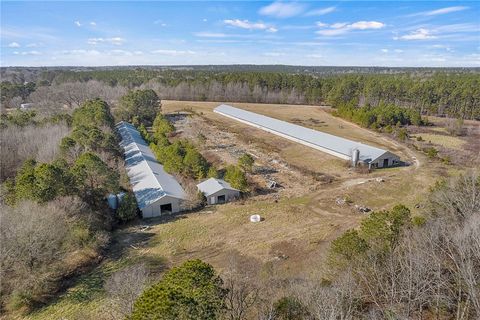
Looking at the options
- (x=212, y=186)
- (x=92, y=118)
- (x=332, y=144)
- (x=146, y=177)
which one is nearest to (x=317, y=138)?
(x=332, y=144)

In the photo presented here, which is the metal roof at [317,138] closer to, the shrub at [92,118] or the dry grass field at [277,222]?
the dry grass field at [277,222]

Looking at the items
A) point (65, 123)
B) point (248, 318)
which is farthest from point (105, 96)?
point (248, 318)

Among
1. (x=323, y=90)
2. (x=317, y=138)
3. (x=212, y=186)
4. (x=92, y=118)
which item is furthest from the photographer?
(x=323, y=90)

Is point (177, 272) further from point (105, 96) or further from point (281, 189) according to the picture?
point (105, 96)

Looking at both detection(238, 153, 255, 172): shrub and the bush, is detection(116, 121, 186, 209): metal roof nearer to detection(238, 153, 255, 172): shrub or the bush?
detection(238, 153, 255, 172): shrub

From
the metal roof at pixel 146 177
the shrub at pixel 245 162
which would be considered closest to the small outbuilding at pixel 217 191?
the metal roof at pixel 146 177

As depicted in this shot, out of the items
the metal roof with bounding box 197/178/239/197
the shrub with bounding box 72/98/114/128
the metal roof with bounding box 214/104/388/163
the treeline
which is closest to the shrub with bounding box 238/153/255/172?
the metal roof with bounding box 197/178/239/197

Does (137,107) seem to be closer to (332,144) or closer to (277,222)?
(332,144)
